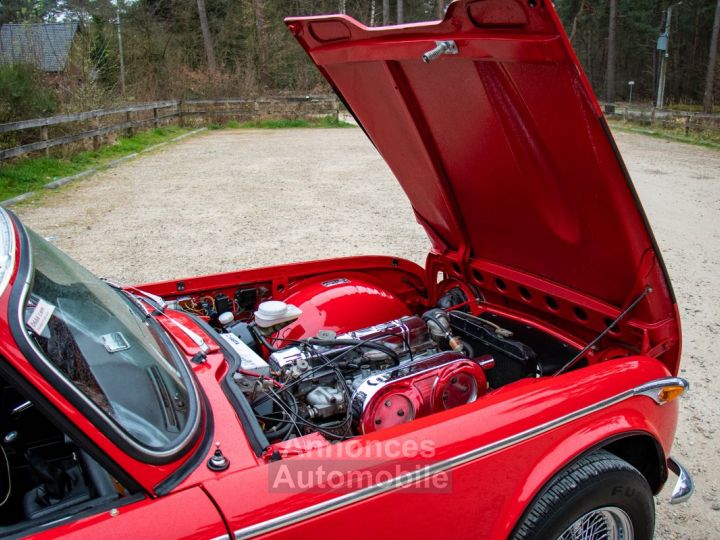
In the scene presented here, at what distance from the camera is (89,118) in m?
14.9

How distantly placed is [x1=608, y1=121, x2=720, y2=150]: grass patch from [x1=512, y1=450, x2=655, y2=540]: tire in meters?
19.9

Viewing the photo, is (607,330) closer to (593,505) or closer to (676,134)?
(593,505)

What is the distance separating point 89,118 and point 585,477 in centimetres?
1576

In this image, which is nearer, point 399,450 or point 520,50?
point 399,450

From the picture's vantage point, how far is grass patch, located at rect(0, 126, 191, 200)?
1068 cm

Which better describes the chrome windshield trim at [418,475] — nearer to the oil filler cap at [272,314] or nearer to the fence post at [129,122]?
the oil filler cap at [272,314]

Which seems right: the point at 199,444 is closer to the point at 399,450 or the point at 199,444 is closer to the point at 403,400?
the point at 399,450

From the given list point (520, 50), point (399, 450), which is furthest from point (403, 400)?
point (520, 50)

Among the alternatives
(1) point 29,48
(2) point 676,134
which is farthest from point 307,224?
(2) point 676,134

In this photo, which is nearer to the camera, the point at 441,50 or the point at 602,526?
the point at 441,50

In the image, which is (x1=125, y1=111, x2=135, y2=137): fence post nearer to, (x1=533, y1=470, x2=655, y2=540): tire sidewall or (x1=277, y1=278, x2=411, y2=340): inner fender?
(x1=277, y1=278, x2=411, y2=340): inner fender

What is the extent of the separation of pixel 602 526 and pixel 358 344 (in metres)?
1.26

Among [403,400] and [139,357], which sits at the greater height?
[139,357]

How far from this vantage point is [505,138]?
98.1 inches
